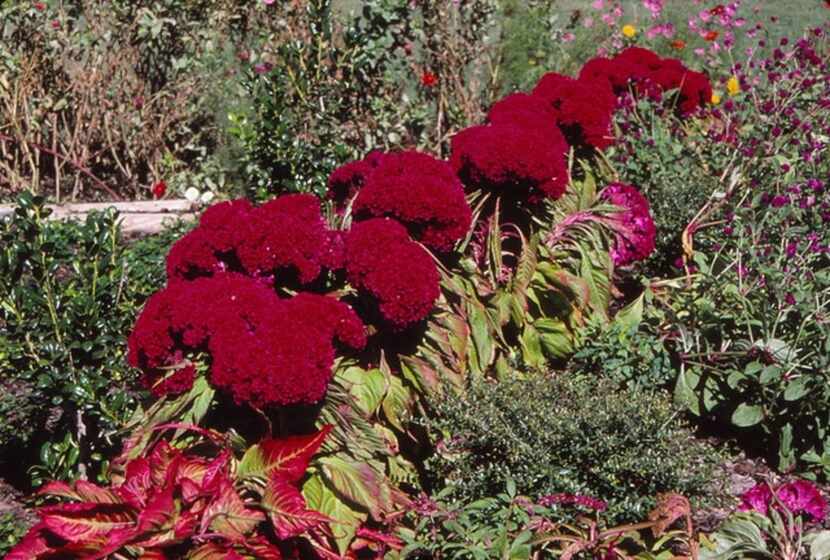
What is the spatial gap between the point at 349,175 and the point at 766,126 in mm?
2758

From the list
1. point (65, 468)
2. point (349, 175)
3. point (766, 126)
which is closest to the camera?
point (65, 468)

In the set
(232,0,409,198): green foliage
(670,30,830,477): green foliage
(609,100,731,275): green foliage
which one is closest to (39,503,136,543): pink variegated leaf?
(670,30,830,477): green foliage

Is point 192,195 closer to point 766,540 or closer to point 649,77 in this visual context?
point 649,77

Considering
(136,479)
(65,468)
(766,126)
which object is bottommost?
(65,468)

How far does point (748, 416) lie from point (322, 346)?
6.37 feet

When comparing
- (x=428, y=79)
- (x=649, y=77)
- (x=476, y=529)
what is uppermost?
(x=649, y=77)

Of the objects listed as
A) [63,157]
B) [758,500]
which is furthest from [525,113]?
[63,157]

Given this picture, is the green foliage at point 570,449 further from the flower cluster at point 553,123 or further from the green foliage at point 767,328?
the flower cluster at point 553,123

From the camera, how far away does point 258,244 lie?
3465mm

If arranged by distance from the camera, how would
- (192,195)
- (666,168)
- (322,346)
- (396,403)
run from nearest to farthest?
(322,346) → (396,403) → (666,168) → (192,195)

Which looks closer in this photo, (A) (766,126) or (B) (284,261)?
(B) (284,261)

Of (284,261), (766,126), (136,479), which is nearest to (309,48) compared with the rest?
(766,126)

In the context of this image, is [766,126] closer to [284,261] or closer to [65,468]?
[284,261]

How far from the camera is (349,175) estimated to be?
168 inches
